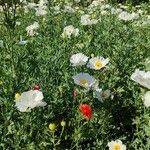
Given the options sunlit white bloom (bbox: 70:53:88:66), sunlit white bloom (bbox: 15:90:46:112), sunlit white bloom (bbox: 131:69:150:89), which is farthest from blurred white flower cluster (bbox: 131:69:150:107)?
sunlit white bloom (bbox: 70:53:88:66)

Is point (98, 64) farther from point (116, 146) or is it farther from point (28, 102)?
point (28, 102)

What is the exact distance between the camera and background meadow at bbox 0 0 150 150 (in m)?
3.86

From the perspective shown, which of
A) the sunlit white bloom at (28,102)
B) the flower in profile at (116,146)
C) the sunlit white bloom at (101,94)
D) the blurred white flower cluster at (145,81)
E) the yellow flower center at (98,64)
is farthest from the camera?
the yellow flower center at (98,64)

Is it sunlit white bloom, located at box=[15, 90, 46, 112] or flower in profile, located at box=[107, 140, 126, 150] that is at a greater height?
sunlit white bloom, located at box=[15, 90, 46, 112]

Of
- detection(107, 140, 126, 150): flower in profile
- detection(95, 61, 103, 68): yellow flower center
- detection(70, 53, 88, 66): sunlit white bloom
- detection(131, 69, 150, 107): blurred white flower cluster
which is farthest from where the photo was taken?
detection(95, 61, 103, 68): yellow flower center

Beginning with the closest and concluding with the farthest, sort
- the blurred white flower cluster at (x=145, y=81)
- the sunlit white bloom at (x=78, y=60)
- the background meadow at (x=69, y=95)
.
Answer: the blurred white flower cluster at (x=145, y=81) → the background meadow at (x=69, y=95) → the sunlit white bloom at (x=78, y=60)

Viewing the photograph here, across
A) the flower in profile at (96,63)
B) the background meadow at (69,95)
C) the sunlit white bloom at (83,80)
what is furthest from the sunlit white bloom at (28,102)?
the flower in profile at (96,63)

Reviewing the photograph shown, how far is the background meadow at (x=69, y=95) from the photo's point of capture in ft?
12.7

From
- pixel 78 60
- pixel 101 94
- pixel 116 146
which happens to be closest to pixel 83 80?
pixel 101 94

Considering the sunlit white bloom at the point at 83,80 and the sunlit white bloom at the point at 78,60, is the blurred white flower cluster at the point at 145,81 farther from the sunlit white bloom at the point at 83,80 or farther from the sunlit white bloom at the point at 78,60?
the sunlit white bloom at the point at 78,60

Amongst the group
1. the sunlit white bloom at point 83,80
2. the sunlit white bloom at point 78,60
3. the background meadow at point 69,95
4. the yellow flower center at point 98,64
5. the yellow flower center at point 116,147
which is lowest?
the background meadow at point 69,95

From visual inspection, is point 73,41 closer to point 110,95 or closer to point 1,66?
point 1,66

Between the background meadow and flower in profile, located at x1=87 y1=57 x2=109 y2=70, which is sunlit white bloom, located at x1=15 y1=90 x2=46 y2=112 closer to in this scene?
the background meadow

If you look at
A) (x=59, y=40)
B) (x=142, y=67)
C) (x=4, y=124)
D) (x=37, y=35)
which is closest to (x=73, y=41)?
(x=59, y=40)
